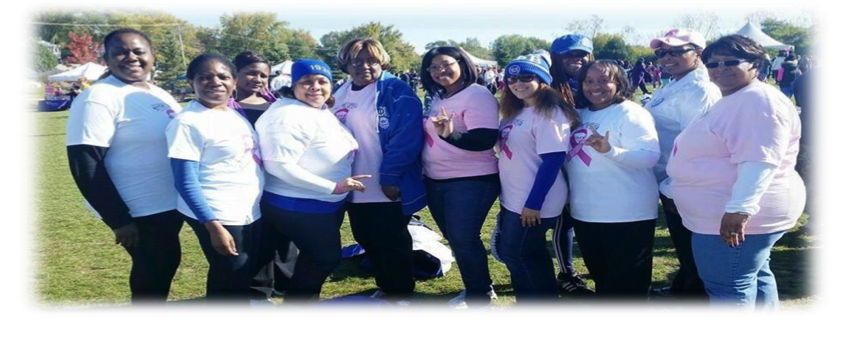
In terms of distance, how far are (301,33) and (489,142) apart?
3.87 feet

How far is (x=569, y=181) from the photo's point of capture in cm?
307

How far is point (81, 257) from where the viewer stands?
10.7ft

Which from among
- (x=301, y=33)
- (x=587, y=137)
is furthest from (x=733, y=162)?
(x=301, y=33)

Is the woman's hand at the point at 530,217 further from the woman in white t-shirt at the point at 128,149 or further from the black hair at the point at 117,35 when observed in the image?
the black hair at the point at 117,35

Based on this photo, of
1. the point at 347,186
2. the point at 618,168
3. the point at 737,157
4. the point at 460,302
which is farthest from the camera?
the point at 460,302

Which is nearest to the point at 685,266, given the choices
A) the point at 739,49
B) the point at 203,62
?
the point at 739,49

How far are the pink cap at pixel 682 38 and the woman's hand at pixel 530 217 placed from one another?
116cm

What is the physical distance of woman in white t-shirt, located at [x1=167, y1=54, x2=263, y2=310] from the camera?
270cm

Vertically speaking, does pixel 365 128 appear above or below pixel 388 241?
above

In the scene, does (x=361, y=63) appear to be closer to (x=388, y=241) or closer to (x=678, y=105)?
(x=388, y=241)

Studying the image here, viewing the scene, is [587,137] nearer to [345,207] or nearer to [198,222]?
[345,207]

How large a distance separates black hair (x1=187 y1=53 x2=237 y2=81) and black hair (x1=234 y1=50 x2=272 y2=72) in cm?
17

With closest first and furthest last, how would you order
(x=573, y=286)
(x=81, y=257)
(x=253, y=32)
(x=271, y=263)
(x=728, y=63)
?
(x=728, y=63), (x=253, y=32), (x=81, y=257), (x=271, y=263), (x=573, y=286)

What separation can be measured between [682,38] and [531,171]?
1.08m
